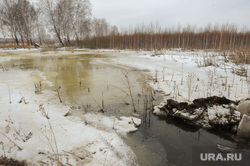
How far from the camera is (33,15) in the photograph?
30.4 metres

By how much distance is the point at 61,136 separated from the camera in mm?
2189

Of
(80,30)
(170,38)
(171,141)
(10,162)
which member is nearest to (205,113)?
(171,141)

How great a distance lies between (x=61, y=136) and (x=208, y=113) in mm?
2644

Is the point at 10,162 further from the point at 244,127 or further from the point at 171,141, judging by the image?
the point at 244,127

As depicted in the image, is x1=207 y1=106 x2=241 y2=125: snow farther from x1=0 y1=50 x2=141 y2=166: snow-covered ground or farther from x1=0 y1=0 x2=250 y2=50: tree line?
x1=0 y1=0 x2=250 y2=50: tree line

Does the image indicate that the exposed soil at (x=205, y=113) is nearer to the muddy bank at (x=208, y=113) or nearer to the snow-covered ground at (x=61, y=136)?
the muddy bank at (x=208, y=113)

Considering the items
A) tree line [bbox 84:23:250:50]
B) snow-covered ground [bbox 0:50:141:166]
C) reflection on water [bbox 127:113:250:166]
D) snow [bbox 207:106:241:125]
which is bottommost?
reflection on water [bbox 127:113:250:166]

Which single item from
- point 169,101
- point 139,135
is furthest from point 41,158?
point 169,101

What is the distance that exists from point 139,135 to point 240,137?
1.63 m

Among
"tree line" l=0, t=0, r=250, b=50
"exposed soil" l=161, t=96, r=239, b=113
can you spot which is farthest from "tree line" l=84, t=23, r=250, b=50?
"exposed soil" l=161, t=96, r=239, b=113

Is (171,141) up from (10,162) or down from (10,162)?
down

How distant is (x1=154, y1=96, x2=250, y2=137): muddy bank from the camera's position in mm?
2436

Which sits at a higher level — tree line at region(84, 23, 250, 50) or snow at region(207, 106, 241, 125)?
tree line at region(84, 23, 250, 50)

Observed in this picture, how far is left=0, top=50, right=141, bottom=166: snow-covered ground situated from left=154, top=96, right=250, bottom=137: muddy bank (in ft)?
2.70
